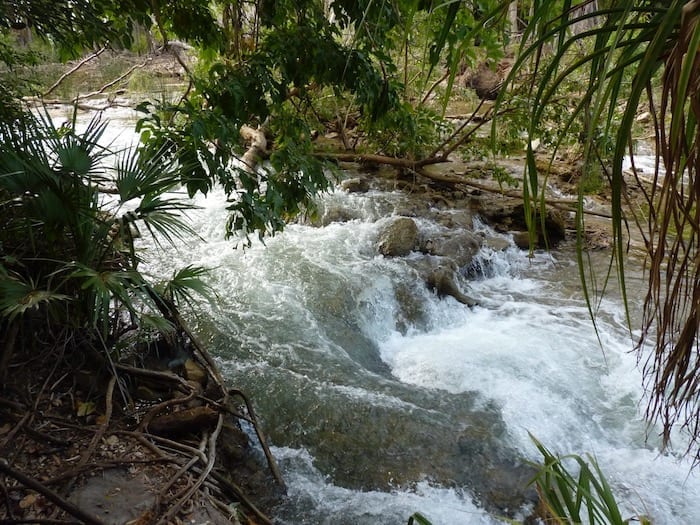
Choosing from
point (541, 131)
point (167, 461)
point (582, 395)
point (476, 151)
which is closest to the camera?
point (167, 461)

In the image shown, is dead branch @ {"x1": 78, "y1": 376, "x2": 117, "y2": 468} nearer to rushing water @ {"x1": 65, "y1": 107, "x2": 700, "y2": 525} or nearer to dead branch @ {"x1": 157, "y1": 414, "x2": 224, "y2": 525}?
dead branch @ {"x1": 157, "y1": 414, "x2": 224, "y2": 525}

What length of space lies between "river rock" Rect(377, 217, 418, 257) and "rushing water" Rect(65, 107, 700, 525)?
7.2 inches

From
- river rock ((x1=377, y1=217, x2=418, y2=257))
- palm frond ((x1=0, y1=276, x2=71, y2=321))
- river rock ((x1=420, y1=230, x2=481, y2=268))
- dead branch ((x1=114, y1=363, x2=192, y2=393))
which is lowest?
river rock ((x1=420, y1=230, x2=481, y2=268))

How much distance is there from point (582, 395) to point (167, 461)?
324 cm

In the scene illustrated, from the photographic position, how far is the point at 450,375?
166 inches

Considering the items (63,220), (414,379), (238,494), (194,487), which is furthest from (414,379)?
(63,220)

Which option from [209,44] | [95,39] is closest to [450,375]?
[209,44]

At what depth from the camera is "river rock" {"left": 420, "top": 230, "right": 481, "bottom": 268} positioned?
629 cm

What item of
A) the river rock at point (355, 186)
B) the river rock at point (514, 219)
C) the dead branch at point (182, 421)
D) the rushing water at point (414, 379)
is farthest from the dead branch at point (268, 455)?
the river rock at point (355, 186)

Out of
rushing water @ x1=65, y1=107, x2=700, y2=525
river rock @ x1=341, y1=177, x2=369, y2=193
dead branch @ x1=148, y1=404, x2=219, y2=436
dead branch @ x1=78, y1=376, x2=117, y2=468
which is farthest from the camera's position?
river rock @ x1=341, y1=177, x2=369, y2=193

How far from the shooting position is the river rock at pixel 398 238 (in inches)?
245

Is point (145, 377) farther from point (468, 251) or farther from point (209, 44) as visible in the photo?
point (468, 251)

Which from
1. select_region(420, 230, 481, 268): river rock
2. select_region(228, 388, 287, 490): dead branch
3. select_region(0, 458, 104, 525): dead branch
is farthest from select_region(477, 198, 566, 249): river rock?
select_region(0, 458, 104, 525): dead branch

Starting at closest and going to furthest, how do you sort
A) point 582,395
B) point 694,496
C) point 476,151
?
1. point 694,496
2. point 582,395
3. point 476,151
